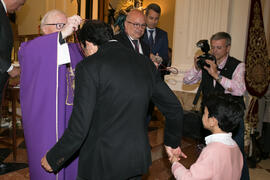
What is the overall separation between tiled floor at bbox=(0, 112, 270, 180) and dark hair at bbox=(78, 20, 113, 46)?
1808 millimetres

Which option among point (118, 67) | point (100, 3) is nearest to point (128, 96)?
point (118, 67)

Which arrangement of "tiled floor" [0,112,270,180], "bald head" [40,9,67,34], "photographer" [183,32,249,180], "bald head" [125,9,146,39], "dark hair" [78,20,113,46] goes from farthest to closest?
"bald head" [125,9,146,39] → "tiled floor" [0,112,270,180] → "photographer" [183,32,249,180] → "bald head" [40,9,67,34] → "dark hair" [78,20,113,46]

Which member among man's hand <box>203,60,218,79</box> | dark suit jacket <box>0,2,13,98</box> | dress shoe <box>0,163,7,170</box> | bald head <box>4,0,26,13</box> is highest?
bald head <box>4,0,26,13</box>

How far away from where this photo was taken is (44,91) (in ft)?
5.57

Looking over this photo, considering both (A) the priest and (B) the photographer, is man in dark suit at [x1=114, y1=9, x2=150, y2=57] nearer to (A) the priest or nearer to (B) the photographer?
(B) the photographer

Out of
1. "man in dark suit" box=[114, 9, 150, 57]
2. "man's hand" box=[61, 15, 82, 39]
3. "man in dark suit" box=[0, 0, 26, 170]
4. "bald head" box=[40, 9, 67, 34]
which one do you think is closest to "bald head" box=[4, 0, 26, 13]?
"man in dark suit" box=[0, 0, 26, 170]

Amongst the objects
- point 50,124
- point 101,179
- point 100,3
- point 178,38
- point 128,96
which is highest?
point 100,3

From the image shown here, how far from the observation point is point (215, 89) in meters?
2.60

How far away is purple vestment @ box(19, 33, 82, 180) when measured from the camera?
5.56 feet

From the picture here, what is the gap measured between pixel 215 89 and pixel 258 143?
2.00m

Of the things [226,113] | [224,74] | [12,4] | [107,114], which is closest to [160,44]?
[224,74]

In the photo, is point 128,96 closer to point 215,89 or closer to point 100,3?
point 215,89

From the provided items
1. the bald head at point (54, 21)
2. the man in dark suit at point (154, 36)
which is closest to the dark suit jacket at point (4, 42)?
the bald head at point (54, 21)

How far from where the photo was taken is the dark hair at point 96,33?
1.30m
